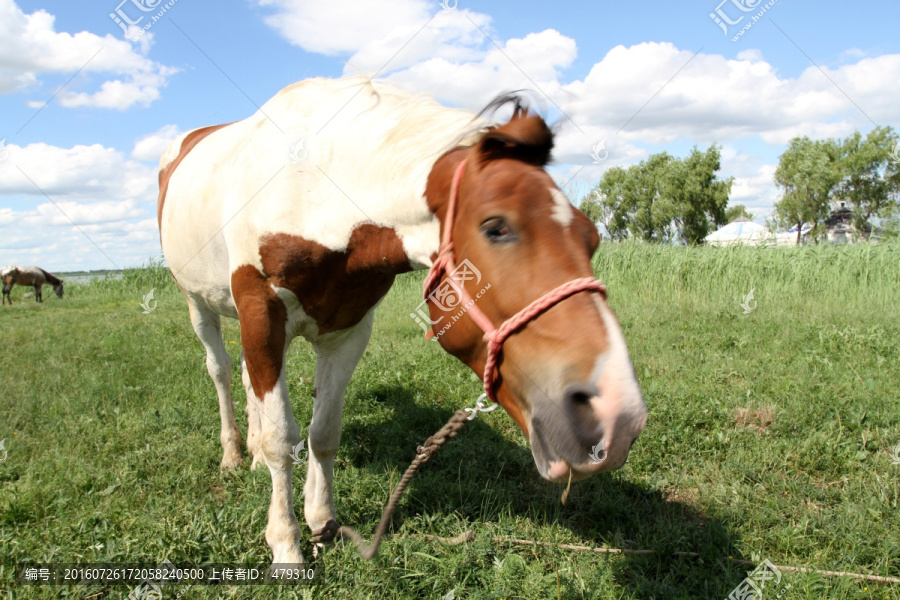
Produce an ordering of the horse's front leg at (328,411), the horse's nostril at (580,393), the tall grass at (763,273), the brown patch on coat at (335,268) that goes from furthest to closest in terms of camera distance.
Result: the tall grass at (763,273), the horse's front leg at (328,411), the brown patch on coat at (335,268), the horse's nostril at (580,393)

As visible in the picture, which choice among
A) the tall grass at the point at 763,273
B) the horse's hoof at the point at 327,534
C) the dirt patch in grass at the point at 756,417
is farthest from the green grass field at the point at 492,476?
the tall grass at the point at 763,273

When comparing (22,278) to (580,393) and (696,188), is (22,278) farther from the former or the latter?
(696,188)

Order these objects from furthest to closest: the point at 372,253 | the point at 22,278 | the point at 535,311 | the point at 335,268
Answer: the point at 22,278, the point at 335,268, the point at 372,253, the point at 535,311

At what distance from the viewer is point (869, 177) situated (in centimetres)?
3566

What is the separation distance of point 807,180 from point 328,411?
4370cm

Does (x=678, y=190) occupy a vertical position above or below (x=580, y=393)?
above


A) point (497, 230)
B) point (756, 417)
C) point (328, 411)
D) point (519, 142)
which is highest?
point (519, 142)

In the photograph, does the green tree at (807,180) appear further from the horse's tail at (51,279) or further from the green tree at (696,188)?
the horse's tail at (51,279)

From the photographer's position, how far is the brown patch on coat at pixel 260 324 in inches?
107

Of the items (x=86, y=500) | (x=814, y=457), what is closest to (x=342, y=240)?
(x=86, y=500)

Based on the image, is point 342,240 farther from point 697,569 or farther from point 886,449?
point 886,449

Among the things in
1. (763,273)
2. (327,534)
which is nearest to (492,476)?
(327,534)

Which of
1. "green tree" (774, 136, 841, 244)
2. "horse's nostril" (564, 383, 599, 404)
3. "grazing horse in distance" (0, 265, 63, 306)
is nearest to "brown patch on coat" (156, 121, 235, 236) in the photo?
"horse's nostril" (564, 383, 599, 404)

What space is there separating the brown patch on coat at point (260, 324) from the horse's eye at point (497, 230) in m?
1.35
